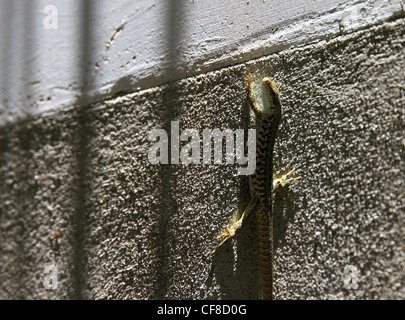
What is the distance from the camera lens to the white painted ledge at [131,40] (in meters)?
1.87

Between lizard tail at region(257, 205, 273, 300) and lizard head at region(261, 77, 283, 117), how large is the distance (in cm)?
46

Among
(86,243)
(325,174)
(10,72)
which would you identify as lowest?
(86,243)

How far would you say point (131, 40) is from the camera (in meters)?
1.94

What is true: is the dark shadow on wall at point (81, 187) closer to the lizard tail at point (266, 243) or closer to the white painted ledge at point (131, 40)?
the white painted ledge at point (131, 40)

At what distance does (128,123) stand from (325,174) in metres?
1.00

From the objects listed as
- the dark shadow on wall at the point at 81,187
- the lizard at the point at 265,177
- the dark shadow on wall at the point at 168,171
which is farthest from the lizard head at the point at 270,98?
the dark shadow on wall at the point at 81,187

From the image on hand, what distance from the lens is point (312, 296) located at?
1941 millimetres

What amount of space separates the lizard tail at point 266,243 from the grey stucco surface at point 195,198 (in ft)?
0.31

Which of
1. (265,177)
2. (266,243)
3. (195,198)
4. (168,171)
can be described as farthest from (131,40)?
(266,243)

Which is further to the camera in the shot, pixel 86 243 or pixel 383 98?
pixel 86 243

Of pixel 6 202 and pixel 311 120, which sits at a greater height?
pixel 311 120

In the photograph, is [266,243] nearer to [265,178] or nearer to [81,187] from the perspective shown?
[265,178]
